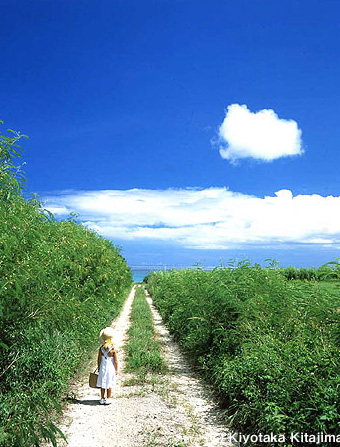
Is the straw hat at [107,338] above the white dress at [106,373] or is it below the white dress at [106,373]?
above

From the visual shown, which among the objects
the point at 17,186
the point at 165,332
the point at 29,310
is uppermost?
the point at 17,186

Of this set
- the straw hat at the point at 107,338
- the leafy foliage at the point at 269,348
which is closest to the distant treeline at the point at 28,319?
the straw hat at the point at 107,338

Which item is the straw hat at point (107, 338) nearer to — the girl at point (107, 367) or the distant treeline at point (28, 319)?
the girl at point (107, 367)

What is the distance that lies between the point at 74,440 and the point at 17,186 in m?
3.87

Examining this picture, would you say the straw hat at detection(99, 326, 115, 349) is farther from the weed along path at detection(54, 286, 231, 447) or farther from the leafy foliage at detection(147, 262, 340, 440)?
the leafy foliage at detection(147, 262, 340, 440)

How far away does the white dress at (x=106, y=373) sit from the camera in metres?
7.48

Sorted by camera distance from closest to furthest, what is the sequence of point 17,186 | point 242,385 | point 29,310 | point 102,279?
1. point 17,186
2. point 29,310
3. point 242,385
4. point 102,279

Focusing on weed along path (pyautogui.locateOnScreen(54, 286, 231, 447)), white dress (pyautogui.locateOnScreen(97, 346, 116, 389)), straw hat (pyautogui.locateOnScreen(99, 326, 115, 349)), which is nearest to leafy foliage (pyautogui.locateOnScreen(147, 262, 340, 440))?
weed along path (pyautogui.locateOnScreen(54, 286, 231, 447))

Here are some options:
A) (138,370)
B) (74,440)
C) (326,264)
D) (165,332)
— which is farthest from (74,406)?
(165,332)

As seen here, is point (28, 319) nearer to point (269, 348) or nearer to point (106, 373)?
point (106, 373)

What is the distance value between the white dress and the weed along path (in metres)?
0.36

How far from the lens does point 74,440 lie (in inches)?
224

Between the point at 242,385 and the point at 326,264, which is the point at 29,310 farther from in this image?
the point at 326,264

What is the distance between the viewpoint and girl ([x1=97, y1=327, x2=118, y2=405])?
7465 mm
